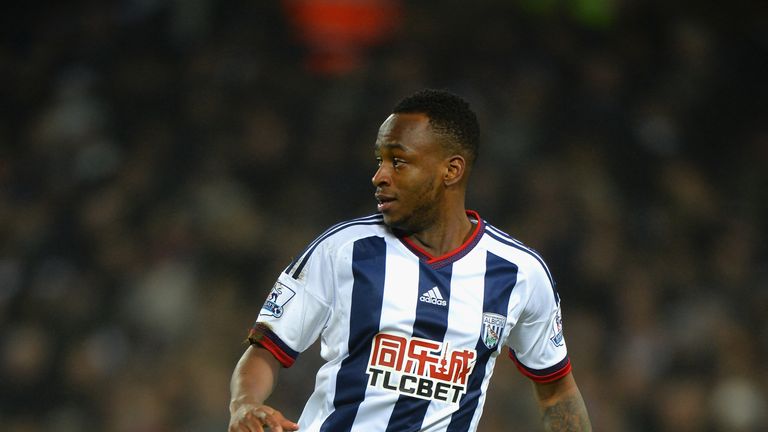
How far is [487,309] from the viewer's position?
2.78 m

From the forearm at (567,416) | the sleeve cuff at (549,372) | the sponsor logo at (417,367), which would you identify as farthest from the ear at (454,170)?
the forearm at (567,416)

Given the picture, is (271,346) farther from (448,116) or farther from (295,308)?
(448,116)

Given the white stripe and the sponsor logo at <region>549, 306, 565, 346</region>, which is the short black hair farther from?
the sponsor logo at <region>549, 306, 565, 346</region>

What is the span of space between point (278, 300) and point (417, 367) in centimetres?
41

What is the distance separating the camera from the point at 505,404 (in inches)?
226

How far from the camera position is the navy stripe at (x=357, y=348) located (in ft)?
8.66

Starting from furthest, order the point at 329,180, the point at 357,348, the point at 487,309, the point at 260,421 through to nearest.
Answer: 1. the point at 329,180
2. the point at 487,309
3. the point at 357,348
4. the point at 260,421

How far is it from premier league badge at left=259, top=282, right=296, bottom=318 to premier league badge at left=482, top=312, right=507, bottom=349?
0.53 m

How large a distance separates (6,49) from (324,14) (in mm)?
2526

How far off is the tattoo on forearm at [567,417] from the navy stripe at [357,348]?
68 centimetres

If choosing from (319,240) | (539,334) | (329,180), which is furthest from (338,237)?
(329,180)

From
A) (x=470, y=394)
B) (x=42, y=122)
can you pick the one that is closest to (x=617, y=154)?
(x=42, y=122)

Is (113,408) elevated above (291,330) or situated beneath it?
situated beneath

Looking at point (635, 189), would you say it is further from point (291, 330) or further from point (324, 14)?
point (291, 330)
